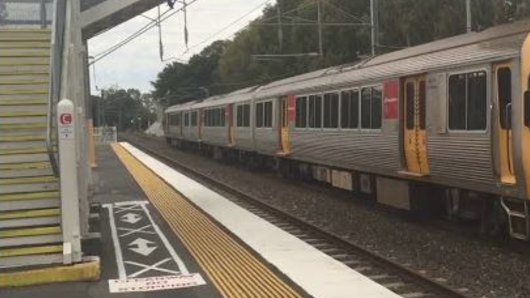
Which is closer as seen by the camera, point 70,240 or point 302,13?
point 70,240

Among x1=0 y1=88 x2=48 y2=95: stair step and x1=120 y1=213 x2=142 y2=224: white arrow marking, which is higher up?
x1=0 y1=88 x2=48 y2=95: stair step

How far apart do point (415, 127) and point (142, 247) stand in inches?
194

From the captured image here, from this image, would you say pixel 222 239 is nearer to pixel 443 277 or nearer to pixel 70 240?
pixel 70 240

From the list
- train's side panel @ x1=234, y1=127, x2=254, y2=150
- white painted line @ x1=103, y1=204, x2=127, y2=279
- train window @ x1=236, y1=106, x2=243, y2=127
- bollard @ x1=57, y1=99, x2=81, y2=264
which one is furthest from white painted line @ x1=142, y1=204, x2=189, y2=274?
train window @ x1=236, y1=106, x2=243, y2=127

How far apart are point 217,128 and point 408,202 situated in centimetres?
2338

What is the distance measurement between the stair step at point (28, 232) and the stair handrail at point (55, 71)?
74cm

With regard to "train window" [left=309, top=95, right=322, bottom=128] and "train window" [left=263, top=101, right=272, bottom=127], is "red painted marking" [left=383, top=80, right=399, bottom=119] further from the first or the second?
"train window" [left=263, top=101, right=272, bottom=127]

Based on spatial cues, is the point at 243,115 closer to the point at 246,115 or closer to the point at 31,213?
the point at 246,115

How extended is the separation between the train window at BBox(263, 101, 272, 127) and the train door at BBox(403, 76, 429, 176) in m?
11.9

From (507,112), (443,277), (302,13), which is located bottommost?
(443,277)

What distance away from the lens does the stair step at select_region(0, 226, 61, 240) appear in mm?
10383

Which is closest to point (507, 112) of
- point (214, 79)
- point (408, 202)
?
point (408, 202)

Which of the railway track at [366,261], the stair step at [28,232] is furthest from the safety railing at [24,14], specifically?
the railway track at [366,261]

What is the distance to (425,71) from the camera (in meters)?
13.2
